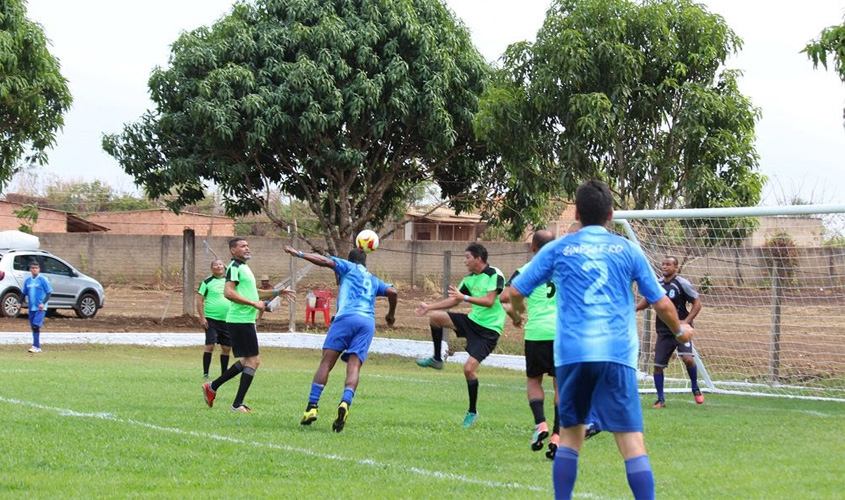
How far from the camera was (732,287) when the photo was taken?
1659cm

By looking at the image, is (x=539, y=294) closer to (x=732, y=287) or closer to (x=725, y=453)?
(x=725, y=453)

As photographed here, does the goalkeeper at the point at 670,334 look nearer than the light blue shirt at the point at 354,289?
No

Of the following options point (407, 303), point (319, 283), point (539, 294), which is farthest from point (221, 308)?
point (319, 283)

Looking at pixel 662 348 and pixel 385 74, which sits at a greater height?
pixel 385 74

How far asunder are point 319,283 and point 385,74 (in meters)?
15.8

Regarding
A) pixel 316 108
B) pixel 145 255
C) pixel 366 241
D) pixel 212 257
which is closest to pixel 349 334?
pixel 366 241

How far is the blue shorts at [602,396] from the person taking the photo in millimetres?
5633

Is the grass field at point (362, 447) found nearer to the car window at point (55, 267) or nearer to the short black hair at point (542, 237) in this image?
the short black hair at point (542, 237)

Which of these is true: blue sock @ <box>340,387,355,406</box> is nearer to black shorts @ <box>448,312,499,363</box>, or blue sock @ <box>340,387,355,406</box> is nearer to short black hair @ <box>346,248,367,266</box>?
short black hair @ <box>346,248,367,266</box>

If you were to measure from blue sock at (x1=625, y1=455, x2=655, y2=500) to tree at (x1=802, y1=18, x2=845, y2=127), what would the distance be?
9067 millimetres

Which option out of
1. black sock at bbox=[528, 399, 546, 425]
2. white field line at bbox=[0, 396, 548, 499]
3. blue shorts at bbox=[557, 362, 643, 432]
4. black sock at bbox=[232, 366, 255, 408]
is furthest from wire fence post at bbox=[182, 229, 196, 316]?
blue shorts at bbox=[557, 362, 643, 432]

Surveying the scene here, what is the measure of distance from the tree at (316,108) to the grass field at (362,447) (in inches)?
409

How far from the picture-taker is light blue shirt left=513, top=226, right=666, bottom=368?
5.74m

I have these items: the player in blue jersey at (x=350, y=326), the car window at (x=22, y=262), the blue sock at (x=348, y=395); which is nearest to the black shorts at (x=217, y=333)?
the player in blue jersey at (x=350, y=326)
